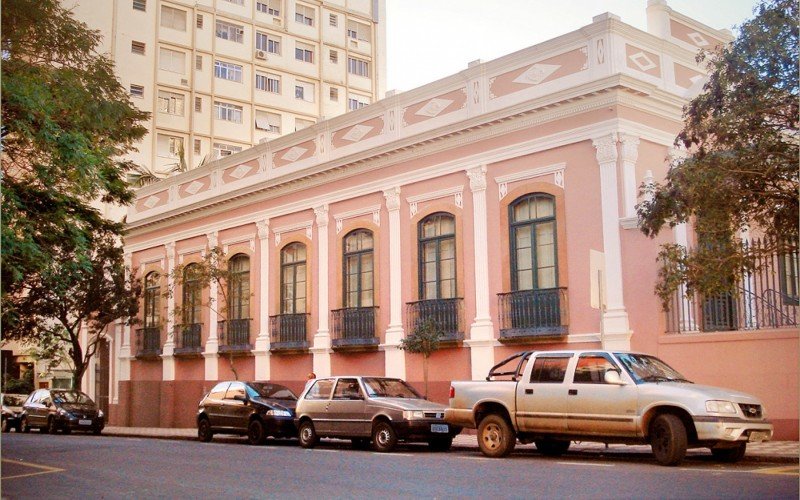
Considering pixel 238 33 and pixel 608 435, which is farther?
pixel 238 33

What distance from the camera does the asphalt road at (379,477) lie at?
1038 centimetres

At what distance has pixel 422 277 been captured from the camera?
23969 millimetres

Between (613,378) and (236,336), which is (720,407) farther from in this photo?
(236,336)

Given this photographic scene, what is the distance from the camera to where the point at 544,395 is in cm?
1464

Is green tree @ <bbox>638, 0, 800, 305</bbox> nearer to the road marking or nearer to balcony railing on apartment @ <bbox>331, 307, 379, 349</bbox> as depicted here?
the road marking

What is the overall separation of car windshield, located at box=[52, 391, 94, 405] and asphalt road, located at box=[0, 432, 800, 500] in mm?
12921

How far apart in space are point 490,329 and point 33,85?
12421mm

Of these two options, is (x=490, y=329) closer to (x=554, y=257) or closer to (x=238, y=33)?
(x=554, y=257)

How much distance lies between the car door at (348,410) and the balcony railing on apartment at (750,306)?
21.4ft

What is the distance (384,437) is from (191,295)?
52.8 ft

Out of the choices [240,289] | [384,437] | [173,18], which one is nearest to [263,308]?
[240,289]

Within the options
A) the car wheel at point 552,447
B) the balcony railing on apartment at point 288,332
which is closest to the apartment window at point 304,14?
the balcony railing on apartment at point 288,332

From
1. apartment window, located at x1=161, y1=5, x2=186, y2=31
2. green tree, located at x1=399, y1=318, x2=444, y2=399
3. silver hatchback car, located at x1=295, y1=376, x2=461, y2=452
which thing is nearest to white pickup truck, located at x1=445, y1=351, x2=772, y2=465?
silver hatchback car, located at x1=295, y1=376, x2=461, y2=452

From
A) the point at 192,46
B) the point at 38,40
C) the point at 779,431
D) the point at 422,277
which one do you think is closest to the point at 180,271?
the point at 422,277
